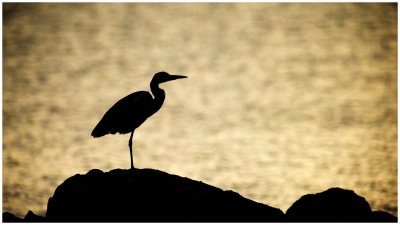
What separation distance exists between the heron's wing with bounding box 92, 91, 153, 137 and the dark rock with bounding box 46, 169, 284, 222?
1708 millimetres

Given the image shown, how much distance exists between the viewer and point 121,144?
1105 inches

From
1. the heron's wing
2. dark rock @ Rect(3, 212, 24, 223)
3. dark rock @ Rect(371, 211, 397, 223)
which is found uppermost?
the heron's wing

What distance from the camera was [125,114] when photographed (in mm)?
13922

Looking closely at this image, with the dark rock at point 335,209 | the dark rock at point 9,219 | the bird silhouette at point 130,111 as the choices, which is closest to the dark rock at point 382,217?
the dark rock at point 335,209

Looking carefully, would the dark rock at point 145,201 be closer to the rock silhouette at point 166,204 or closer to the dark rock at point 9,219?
the rock silhouette at point 166,204

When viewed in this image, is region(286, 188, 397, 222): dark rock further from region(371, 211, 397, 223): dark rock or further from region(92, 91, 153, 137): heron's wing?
region(92, 91, 153, 137): heron's wing

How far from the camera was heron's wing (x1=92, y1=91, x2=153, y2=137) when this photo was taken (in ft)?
45.2

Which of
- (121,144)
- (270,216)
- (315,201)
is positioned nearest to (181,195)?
(270,216)

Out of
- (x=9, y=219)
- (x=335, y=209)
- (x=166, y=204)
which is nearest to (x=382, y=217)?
(x=335, y=209)

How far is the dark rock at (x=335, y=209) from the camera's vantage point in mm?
12422

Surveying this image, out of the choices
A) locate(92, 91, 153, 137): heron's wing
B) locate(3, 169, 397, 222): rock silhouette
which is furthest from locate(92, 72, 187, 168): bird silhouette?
locate(3, 169, 397, 222): rock silhouette

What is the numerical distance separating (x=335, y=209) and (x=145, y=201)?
329 cm

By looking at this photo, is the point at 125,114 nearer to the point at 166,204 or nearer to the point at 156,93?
the point at 156,93

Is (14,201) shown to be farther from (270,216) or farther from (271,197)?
(270,216)
